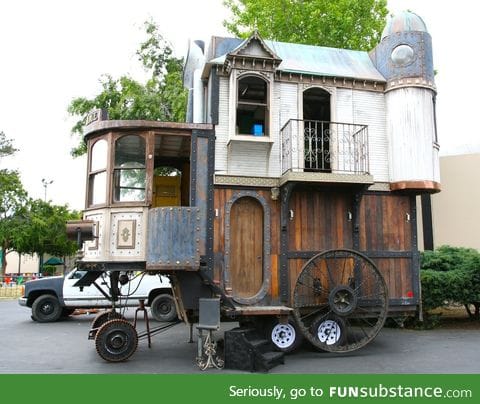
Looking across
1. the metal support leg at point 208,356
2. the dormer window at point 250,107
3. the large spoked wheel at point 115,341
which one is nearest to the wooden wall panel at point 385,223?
the dormer window at point 250,107

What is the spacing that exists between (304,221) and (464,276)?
6.24m

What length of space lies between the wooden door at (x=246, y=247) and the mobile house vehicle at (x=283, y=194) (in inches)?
1.2

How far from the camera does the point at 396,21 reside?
11203mm

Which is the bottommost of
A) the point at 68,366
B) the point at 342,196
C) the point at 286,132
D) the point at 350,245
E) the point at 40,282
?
the point at 68,366

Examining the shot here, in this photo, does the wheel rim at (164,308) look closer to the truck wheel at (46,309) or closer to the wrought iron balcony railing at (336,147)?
the truck wheel at (46,309)

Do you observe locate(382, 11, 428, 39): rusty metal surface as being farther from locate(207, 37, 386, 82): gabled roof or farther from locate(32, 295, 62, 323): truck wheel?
locate(32, 295, 62, 323): truck wheel

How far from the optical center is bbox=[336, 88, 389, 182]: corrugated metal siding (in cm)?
1085

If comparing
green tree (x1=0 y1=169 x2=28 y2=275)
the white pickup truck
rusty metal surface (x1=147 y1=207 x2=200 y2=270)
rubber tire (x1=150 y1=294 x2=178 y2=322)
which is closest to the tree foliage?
green tree (x1=0 y1=169 x2=28 y2=275)

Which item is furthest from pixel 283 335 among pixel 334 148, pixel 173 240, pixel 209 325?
pixel 334 148

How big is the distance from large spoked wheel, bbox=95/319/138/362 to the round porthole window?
8.26 meters

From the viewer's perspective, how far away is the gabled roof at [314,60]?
35.6 ft

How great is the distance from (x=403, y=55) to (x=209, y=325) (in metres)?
7.45

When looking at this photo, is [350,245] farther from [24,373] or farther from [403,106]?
[24,373]

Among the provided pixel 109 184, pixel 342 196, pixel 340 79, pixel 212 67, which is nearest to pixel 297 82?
pixel 340 79
